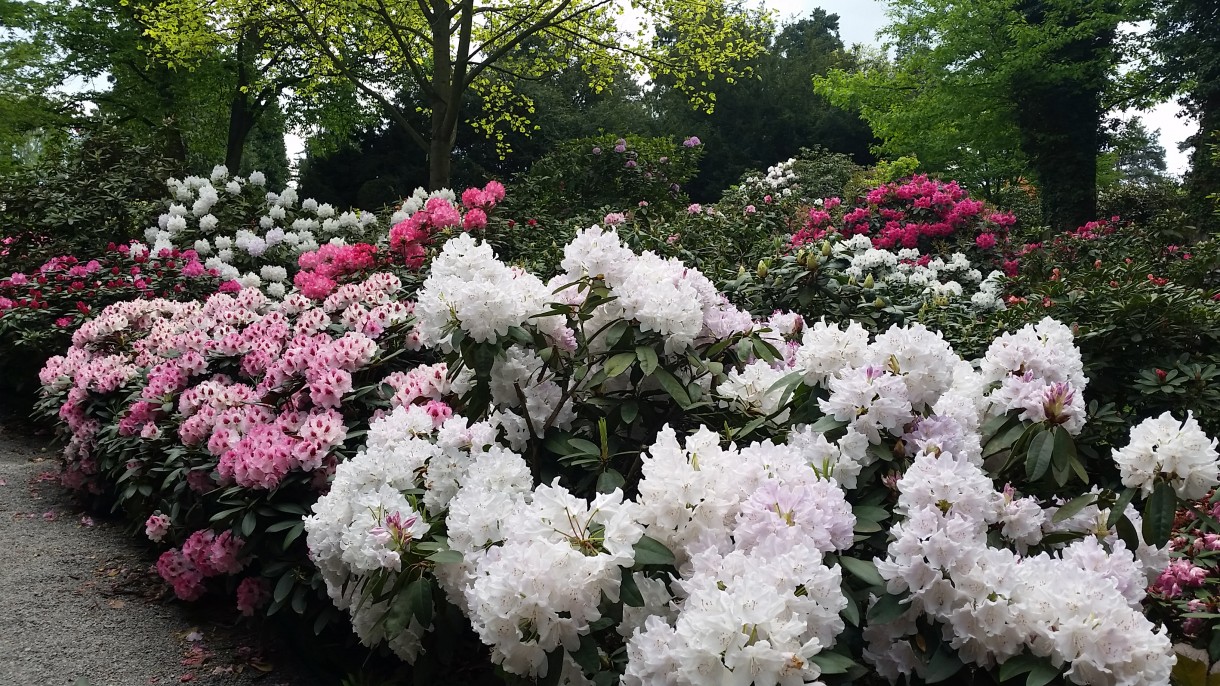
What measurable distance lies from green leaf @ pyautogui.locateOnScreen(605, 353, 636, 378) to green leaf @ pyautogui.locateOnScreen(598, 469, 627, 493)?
0.79ft

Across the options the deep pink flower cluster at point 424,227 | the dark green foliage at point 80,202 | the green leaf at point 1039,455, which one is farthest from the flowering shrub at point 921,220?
the dark green foliage at point 80,202

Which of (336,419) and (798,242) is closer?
(336,419)

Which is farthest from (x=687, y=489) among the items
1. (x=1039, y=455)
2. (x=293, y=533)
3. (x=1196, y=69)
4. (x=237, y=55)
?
(x=237, y=55)

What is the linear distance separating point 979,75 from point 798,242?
11.0m

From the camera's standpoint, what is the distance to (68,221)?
22.6 ft

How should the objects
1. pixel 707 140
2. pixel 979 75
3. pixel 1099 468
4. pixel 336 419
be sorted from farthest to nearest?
pixel 707 140
pixel 979 75
pixel 336 419
pixel 1099 468

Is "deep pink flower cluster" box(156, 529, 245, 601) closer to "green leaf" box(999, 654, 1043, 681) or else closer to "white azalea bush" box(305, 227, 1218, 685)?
"white azalea bush" box(305, 227, 1218, 685)

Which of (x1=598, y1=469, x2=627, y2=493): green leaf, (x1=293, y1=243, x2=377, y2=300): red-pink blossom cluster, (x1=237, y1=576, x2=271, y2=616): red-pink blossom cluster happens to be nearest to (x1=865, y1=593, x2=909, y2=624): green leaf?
(x1=598, y1=469, x2=627, y2=493): green leaf

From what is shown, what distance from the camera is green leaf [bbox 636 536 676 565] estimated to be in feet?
4.55

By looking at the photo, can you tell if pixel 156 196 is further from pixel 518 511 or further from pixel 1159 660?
pixel 1159 660

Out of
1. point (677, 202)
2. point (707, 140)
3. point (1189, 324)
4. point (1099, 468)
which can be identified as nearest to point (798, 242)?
point (1189, 324)

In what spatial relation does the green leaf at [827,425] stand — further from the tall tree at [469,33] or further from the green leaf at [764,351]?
the tall tree at [469,33]

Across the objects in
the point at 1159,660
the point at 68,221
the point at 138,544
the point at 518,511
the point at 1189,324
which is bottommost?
the point at 138,544

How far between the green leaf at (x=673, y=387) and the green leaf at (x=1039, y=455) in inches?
30.3
